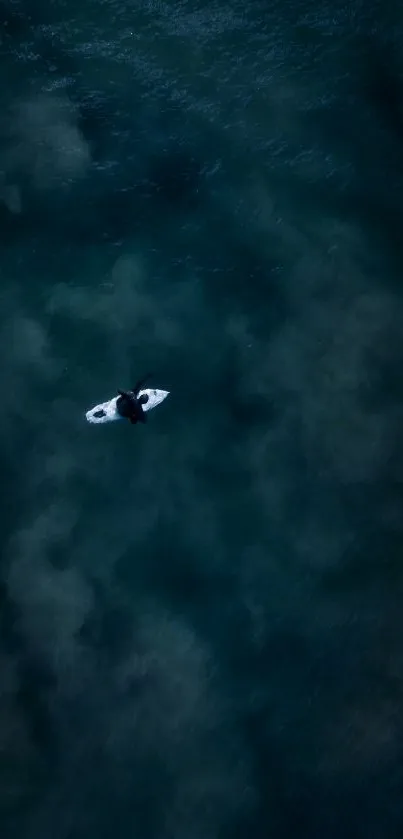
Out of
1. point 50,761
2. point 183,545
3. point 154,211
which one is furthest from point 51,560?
point 154,211

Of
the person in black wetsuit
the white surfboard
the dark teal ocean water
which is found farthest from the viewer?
the white surfboard

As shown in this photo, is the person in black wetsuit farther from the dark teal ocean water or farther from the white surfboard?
the dark teal ocean water

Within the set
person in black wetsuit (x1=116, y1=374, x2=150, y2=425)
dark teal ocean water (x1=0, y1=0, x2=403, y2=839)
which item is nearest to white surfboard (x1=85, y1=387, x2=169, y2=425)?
person in black wetsuit (x1=116, y1=374, x2=150, y2=425)

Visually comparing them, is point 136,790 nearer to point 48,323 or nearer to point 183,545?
point 183,545

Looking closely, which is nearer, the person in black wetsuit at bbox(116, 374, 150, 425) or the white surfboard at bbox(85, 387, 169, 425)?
the person in black wetsuit at bbox(116, 374, 150, 425)

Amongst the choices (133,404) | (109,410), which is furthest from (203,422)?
(109,410)

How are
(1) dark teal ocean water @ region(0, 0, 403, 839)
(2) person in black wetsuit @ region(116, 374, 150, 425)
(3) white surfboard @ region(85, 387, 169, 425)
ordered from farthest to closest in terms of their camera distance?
(3) white surfboard @ region(85, 387, 169, 425) < (2) person in black wetsuit @ region(116, 374, 150, 425) < (1) dark teal ocean water @ region(0, 0, 403, 839)
